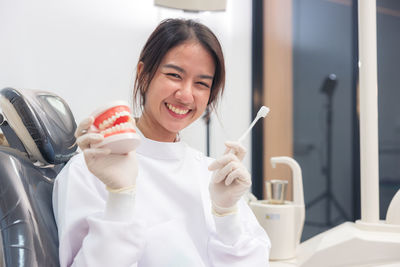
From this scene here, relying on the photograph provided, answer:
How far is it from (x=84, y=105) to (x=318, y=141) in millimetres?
1589

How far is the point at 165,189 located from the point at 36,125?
0.37 m

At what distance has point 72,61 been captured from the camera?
191 centimetres

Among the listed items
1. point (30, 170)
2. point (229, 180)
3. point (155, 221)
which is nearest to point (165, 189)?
point (155, 221)

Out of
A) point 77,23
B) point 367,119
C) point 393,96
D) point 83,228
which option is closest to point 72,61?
point 77,23

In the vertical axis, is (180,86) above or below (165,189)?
above

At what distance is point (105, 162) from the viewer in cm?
70

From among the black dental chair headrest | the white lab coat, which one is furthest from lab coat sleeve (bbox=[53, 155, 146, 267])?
the black dental chair headrest

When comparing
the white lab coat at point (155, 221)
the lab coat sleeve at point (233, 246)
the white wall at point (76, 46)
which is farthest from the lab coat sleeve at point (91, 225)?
the white wall at point (76, 46)

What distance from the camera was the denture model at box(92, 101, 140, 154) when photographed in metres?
0.64

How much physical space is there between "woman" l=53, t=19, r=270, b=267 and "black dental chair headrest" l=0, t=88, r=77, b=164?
Answer: 90mm

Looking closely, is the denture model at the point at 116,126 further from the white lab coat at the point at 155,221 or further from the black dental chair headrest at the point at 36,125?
the black dental chair headrest at the point at 36,125

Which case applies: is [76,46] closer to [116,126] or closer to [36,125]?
[36,125]

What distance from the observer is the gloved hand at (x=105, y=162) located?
2.17 feet

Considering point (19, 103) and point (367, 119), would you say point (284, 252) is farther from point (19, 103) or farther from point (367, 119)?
point (19, 103)
